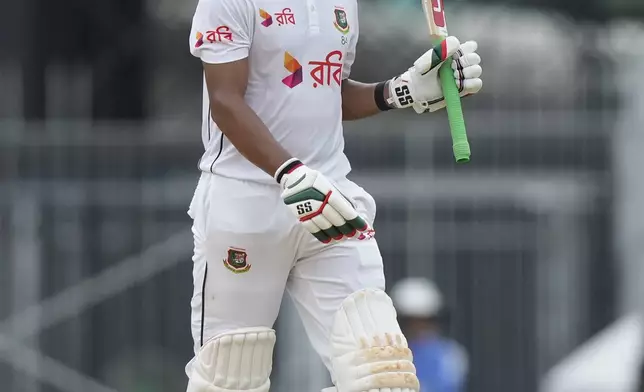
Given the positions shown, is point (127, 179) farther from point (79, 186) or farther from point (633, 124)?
point (633, 124)

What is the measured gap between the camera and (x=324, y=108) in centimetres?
618

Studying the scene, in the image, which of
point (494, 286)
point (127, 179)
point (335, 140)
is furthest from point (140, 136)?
point (335, 140)

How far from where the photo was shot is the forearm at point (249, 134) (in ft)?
19.2

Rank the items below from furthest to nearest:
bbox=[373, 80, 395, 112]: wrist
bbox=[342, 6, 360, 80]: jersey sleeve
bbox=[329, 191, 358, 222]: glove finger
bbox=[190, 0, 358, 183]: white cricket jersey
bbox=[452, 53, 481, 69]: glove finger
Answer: bbox=[373, 80, 395, 112]: wrist → bbox=[342, 6, 360, 80]: jersey sleeve → bbox=[452, 53, 481, 69]: glove finger → bbox=[190, 0, 358, 183]: white cricket jersey → bbox=[329, 191, 358, 222]: glove finger

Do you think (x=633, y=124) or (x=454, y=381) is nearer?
(x=454, y=381)

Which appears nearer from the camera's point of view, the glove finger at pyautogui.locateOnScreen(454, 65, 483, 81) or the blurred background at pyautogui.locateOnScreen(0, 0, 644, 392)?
the glove finger at pyautogui.locateOnScreen(454, 65, 483, 81)

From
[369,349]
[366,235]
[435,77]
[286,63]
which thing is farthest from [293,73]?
[369,349]

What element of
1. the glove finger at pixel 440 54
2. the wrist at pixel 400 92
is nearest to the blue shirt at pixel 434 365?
the wrist at pixel 400 92

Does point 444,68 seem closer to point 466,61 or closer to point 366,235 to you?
point 466,61

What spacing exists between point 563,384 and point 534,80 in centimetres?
577

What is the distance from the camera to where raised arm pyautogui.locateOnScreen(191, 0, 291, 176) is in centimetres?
591

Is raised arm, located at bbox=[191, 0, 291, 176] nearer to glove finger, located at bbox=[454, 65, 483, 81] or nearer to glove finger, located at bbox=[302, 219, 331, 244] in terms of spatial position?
glove finger, located at bbox=[302, 219, 331, 244]

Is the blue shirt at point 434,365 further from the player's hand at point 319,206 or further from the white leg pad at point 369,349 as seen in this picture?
the player's hand at point 319,206

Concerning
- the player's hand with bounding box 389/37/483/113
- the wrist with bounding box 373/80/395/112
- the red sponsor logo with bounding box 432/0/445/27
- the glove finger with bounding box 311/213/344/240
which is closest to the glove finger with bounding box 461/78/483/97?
the player's hand with bounding box 389/37/483/113
